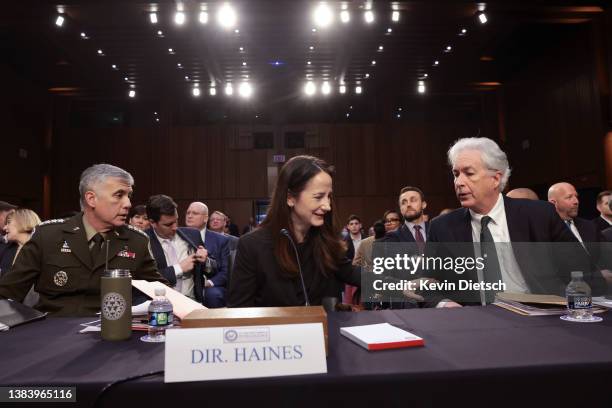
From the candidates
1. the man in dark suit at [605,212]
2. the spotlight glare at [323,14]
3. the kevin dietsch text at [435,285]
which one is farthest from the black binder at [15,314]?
the spotlight glare at [323,14]

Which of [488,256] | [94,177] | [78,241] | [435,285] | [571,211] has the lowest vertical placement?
[435,285]

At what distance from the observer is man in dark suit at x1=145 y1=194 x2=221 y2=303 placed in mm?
3385

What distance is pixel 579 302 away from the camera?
1.27 meters

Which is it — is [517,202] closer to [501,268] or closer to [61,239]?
[501,268]

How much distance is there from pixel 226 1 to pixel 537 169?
758cm

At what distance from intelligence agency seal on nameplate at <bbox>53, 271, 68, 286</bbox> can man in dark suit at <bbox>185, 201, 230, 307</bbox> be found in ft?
5.42

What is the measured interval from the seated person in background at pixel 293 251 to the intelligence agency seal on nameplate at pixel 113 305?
0.53 m

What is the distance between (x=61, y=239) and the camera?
6.34ft

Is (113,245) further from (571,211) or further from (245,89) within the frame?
(245,89)

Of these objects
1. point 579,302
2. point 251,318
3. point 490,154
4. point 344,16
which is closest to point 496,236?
point 490,154

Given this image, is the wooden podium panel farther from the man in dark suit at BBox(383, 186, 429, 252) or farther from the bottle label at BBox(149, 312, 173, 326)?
the man in dark suit at BBox(383, 186, 429, 252)

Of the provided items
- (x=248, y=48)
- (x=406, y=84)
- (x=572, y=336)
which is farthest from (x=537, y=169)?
(x=572, y=336)

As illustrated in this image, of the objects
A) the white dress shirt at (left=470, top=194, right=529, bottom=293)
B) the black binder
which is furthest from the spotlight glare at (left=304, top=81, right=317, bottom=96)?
the black binder

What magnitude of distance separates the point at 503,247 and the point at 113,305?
1.58m
